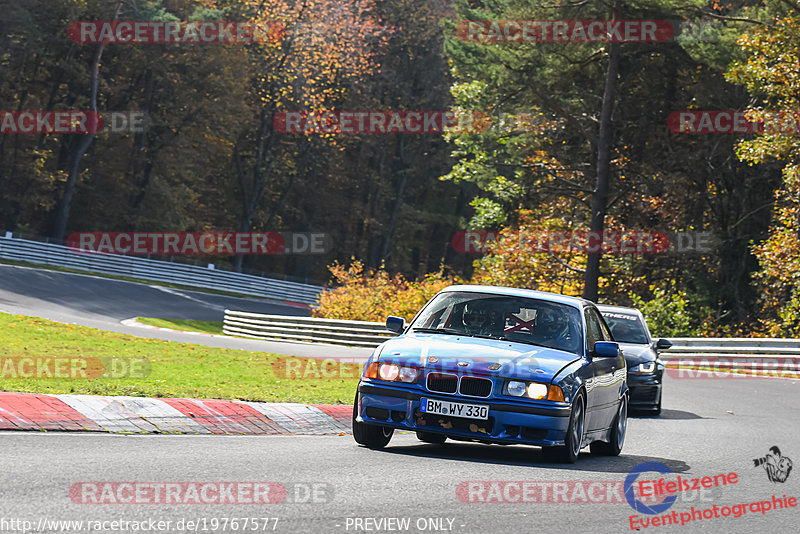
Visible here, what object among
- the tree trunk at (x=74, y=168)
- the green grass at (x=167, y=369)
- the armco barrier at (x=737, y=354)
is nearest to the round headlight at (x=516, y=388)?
the green grass at (x=167, y=369)

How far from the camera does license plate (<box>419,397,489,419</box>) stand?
971 centimetres

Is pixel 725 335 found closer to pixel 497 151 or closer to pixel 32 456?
pixel 497 151

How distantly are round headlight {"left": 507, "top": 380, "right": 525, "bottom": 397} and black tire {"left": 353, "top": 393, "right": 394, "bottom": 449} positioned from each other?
1.36 m

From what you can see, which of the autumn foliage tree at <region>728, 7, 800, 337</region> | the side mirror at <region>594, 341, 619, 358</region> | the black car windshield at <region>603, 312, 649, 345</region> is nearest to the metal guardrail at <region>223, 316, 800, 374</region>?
the autumn foliage tree at <region>728, 7, 800, 337</region>

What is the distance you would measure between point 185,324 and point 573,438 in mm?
29052

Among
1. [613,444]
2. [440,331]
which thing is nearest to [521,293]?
[440,331]

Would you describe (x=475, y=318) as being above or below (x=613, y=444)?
above

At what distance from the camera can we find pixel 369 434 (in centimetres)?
1048

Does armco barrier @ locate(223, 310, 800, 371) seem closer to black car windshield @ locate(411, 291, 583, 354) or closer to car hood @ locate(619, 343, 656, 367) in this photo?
car hood @ locate(619, 343, 656, 367)

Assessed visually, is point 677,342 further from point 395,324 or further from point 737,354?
point 395,324

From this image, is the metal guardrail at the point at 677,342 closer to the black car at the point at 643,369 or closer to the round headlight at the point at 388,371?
the black car at the point at 643,369

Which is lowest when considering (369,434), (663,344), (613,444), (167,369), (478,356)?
(167,369)

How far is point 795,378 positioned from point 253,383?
16228 mm

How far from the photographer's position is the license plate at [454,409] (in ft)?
31.9
